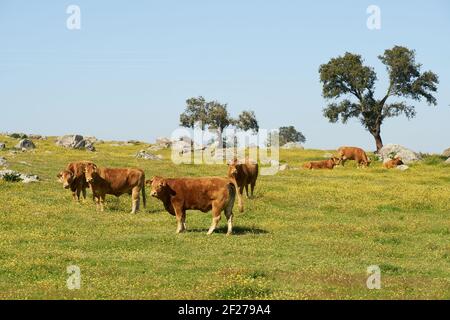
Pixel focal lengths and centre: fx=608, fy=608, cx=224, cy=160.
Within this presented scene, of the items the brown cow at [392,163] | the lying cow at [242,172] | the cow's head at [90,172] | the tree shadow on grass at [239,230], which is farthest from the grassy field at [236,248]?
the brown cow at [392,163]

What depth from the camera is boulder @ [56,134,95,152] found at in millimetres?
86569

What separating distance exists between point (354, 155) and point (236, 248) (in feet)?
145

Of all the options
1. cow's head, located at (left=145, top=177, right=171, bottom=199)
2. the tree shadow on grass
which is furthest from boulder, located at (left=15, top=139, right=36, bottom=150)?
the tree shadow on grass

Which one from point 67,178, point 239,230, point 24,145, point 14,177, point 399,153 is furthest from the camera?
point 24,145

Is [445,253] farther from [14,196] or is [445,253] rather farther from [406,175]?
[406,175]

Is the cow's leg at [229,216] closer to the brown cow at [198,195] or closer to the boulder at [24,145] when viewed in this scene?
the brown cow at [198,195]

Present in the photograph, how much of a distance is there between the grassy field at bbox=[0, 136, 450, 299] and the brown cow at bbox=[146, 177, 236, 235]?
0.82 metres

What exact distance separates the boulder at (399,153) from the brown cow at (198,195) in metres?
47.3

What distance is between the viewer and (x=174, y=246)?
19.2 meters

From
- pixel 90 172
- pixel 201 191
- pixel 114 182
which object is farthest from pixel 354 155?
pixel 201 191

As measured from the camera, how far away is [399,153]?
2714 inches

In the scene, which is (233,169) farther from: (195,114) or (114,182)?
(195,114)

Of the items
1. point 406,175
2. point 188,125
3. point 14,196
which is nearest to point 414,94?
point 406,175
